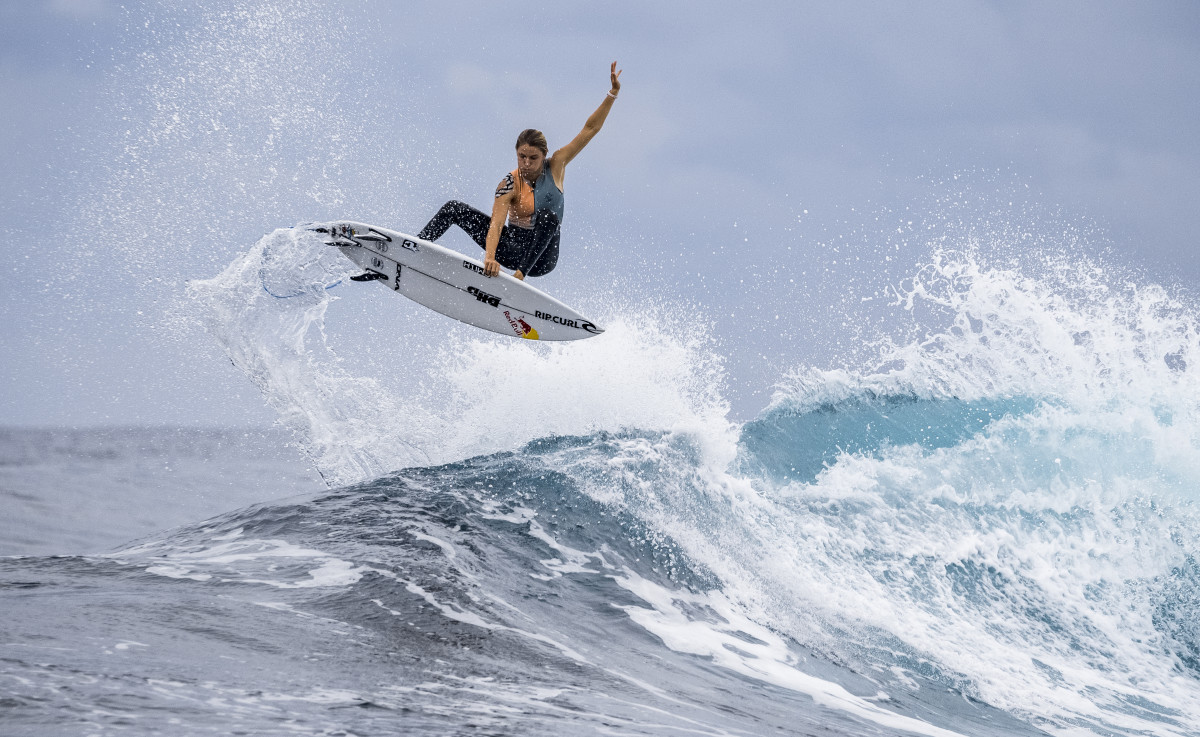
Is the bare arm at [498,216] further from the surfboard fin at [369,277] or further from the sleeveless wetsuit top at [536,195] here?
the surfboard fin at [369,277]

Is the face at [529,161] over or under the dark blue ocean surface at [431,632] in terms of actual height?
over

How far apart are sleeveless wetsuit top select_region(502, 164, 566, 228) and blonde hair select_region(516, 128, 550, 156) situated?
18 centimetres

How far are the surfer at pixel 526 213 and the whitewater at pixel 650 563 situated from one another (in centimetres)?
129

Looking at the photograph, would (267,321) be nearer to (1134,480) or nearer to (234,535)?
(234,535)

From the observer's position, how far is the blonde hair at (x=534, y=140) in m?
7.42

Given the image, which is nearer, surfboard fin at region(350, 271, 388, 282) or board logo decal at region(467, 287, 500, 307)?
board logo decal at region(467, 287, 500, 307)

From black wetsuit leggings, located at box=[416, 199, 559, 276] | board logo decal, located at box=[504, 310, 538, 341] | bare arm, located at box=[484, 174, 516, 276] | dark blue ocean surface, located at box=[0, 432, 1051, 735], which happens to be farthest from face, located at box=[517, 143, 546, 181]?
dark blue ocean surface, located at box=[0, 432, 1051, 735]

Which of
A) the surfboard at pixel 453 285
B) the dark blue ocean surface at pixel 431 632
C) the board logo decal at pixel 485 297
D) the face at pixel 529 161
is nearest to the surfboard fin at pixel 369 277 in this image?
the surfboard at pixel 453 285

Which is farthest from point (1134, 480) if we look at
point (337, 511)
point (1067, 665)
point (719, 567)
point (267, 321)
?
point (267, 321)

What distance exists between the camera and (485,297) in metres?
8.09

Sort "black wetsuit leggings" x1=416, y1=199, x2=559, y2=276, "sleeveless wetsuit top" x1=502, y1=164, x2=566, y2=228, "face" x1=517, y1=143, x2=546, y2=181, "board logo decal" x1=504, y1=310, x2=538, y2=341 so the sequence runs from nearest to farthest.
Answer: "face" x1=517, y1=143, x2=546, y2=181 < "sleeveless wetsuit top" x1=502, y1=164, x2=566, y2=228 < "black wetsuit leggings" x1=416, y1=199, x2=559, y2=276 < "board logo decal" x1=504, y1=310, x2=538, y2=341

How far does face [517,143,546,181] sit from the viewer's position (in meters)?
7.41

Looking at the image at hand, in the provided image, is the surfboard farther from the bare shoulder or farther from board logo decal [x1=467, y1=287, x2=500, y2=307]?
the bare shoulder

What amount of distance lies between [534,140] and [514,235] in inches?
34.6
